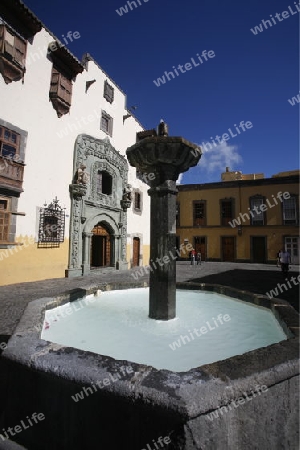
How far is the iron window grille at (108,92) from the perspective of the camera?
14.0 metres

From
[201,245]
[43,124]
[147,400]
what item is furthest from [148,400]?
[201,245]

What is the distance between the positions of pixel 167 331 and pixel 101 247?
41.5 feet

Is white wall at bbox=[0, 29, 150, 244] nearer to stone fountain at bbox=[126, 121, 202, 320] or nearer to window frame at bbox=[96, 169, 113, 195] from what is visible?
window frame at bbox=[96, 169, 113, 195]

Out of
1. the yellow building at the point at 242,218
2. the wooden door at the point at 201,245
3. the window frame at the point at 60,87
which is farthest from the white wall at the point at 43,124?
the wooden door at the point at 201,245

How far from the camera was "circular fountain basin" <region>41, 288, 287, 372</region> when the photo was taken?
2.59 metres

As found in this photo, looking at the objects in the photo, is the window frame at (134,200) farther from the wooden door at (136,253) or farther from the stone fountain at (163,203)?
the stone fountain at (163,203)

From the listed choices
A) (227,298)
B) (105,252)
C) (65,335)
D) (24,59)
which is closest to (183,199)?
(105,252)

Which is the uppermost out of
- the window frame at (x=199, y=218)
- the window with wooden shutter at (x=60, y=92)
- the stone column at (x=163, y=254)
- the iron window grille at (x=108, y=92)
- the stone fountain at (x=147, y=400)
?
the iron window grille at (x=108, y=92)

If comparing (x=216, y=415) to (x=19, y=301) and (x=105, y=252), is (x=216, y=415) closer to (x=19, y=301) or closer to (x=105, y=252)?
(x=19, y=301)

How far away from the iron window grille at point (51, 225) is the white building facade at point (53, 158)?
0.04 metres

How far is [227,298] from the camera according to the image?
5.00 m

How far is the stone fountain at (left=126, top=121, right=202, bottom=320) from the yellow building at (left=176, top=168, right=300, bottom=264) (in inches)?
774

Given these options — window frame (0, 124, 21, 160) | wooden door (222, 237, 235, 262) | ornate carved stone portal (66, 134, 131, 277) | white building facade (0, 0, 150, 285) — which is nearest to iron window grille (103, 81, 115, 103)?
white building facade (0, 0, 150, 285)

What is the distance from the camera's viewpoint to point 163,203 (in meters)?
4.06
